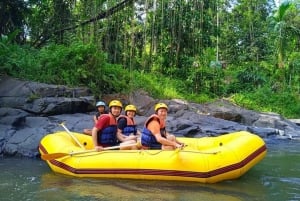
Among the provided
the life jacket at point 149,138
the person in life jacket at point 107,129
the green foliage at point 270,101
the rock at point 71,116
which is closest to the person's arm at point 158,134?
the life jacket at point 149,138

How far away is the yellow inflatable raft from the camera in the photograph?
5992 mm

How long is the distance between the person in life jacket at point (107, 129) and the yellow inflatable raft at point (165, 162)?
1.42 ft

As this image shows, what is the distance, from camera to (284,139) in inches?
446

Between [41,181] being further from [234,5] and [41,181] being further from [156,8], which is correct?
[234,5]

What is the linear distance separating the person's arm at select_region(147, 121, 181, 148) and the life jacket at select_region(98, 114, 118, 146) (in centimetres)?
68

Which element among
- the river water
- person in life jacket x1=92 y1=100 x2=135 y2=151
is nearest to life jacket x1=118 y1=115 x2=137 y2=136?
person in life jacket x1=92 y1=100 x2=135 y2=151

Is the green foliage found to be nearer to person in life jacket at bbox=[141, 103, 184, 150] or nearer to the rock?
the rock

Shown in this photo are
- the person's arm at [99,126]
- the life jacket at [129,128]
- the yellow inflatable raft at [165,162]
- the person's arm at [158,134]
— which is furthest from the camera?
the life jacket at [129,128]

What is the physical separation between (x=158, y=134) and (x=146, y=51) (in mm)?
12339

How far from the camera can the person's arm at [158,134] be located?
6332 millimetres

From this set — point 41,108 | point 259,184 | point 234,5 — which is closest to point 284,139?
point 259,184

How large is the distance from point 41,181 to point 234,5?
20.6 meters

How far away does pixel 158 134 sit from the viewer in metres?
6.41

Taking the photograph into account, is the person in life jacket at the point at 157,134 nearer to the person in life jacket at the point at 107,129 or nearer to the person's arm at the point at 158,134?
the person's arm at the point at 158,134
